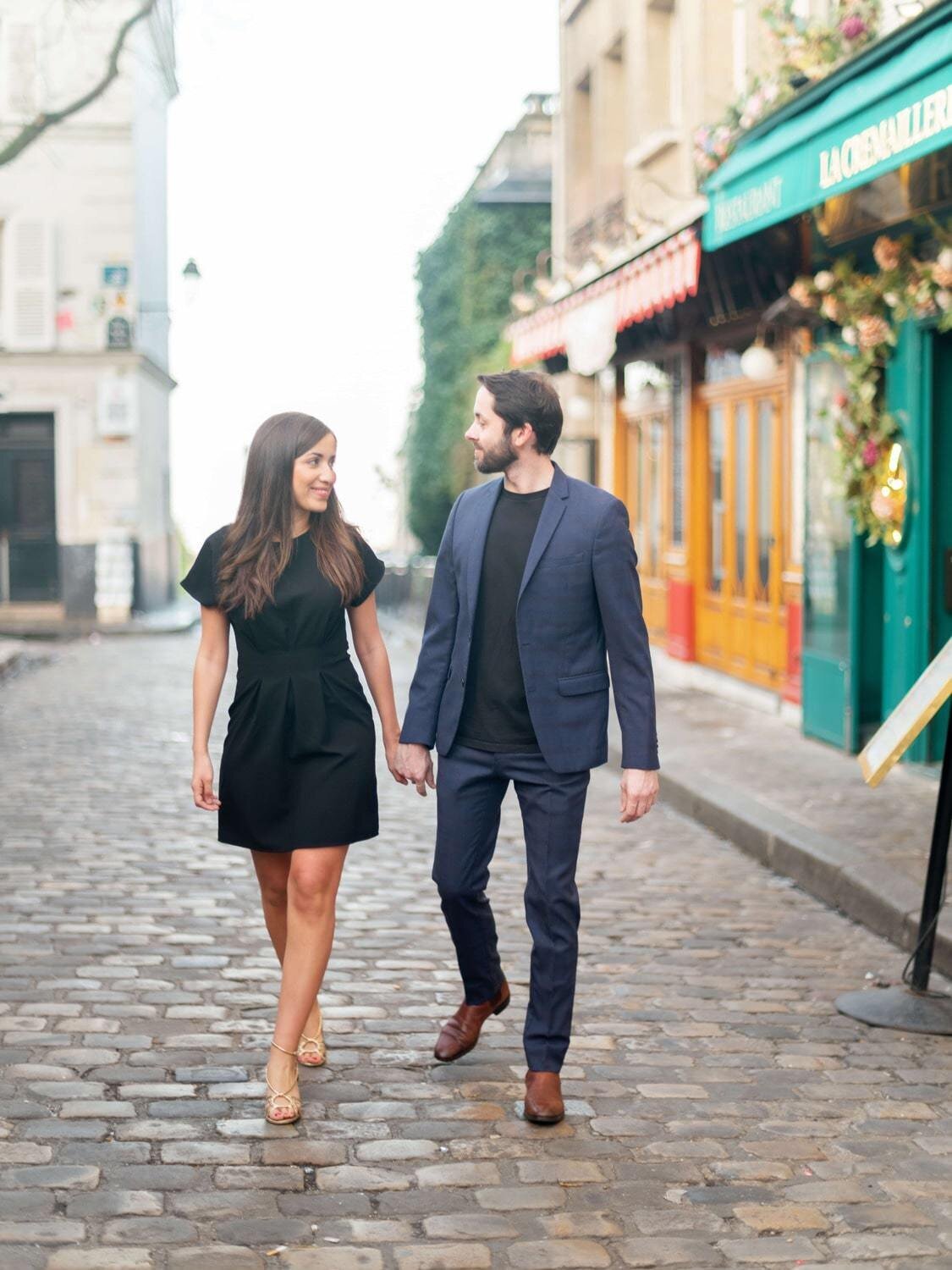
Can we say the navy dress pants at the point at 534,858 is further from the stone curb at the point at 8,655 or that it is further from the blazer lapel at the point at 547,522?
the stone curb at the point at 8,655

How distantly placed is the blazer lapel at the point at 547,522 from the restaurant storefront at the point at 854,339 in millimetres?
3123

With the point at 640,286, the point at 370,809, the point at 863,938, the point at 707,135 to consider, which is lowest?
the point at 863,938

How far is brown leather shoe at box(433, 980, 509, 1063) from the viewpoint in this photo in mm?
4836

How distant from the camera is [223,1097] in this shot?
14.8 feet

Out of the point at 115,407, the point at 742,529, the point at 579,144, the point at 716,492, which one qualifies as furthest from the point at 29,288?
the point at 742,529

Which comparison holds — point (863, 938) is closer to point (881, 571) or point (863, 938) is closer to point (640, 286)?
point (881, 571)

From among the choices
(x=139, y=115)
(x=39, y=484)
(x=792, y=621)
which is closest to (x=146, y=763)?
(x=792, y=621)

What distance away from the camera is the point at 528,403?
173 inches

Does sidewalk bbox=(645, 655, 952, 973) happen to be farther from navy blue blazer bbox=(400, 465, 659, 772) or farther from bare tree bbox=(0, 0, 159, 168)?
bare tree bbox=(0, 0, 159, 168)

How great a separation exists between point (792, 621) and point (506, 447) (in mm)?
7890

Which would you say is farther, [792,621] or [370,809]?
[792,621]

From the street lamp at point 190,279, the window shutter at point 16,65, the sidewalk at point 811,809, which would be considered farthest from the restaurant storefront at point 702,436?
the window shutter at point 16,65

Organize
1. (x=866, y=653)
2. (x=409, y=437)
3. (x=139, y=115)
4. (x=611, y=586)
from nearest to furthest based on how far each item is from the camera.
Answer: (x=611, y=586), (x=866, y=653), (x=139, y=115), (x=409, y=437)

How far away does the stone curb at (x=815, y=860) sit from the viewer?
6398 millimetres
